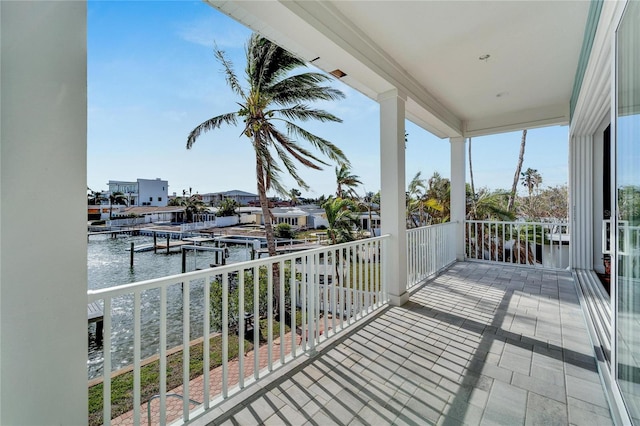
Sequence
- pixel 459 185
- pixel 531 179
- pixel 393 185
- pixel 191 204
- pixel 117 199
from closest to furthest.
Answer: pixel 393 185, pixel 459 185, pixel 117 199, pixel 191 204, pixel 531 179

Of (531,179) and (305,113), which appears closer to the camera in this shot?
(305,113)

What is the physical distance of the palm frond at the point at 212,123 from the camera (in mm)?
6789

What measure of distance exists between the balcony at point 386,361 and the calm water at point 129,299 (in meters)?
3.12

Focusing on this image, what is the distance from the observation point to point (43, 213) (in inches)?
39.4

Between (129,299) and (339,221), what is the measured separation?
6.69 meters

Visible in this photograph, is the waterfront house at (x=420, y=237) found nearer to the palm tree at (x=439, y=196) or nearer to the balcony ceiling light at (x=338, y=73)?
the balcony ceiling light at (x=338, y=73)

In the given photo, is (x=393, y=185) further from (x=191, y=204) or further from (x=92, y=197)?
(x=191, y=204)

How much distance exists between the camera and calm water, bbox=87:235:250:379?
5.89 m

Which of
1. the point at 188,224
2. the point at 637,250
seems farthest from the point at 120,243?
the point at 637,250

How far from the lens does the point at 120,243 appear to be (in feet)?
28.0

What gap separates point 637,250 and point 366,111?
8.69 m

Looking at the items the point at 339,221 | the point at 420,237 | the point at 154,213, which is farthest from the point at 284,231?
the point at 420,237

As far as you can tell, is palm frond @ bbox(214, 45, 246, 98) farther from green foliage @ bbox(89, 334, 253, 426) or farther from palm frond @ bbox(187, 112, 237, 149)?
green foliage @ bbox(89, 334, 253, 426)

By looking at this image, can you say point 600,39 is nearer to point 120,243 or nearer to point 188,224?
point 120,243
